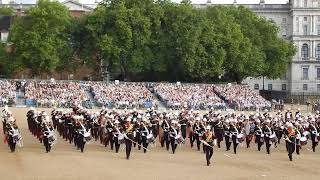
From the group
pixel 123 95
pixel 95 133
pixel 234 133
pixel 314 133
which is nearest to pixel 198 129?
pixel 234 133

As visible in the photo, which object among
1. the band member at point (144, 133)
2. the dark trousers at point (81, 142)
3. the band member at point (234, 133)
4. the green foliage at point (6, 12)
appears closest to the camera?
the band member at point (144, 133)

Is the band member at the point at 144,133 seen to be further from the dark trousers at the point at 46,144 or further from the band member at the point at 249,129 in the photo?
the band member at the point at 249,129

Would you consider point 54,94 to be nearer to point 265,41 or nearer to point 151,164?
point 265,41

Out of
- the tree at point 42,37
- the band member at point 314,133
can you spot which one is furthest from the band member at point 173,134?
the tree at point 42,37

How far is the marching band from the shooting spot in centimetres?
3078

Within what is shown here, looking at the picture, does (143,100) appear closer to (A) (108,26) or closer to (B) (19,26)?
(A) (108,26)

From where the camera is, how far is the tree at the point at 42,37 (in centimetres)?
7706

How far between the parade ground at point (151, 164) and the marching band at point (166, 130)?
0.54 meters

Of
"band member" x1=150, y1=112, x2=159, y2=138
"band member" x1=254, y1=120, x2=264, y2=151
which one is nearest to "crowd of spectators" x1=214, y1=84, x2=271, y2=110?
"band member" x1=150, y1=112, x2=159, y2=138

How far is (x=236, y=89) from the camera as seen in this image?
7856 centimetres

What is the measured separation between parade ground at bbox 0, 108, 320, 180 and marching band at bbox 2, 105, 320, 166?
54 cm

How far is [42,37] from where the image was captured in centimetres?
7825

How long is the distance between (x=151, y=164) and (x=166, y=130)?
5291 mm

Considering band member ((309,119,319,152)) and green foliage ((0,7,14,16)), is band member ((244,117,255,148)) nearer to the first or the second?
band member ((309,119,319,152))
